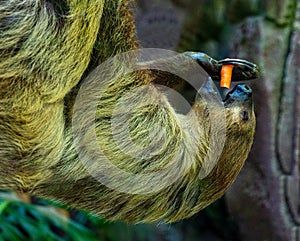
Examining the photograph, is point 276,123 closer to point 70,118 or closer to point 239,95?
point 239,95

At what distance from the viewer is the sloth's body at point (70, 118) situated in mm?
2588

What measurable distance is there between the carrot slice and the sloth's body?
0.39 feet

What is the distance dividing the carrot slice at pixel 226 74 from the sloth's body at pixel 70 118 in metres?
0.12

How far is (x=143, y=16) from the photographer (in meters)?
5.84

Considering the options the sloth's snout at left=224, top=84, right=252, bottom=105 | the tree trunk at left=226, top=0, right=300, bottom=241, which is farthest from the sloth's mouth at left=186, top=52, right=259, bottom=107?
the tree trunk at left=226, top=0, right=300, bottom=241

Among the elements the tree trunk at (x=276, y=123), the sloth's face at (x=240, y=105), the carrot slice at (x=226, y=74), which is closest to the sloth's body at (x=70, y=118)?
the sloth's face at (x=240, y=105)

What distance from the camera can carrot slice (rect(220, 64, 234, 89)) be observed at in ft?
10.6

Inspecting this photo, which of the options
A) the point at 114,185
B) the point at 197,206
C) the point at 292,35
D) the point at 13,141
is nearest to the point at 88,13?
the point at 13,141

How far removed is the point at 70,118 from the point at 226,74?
2.48 ft

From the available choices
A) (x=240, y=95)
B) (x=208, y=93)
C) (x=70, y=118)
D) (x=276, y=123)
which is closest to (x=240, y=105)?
(x=240, y=95)

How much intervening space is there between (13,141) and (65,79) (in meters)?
0.32

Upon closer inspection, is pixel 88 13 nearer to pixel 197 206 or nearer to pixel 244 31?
pixel 197 206

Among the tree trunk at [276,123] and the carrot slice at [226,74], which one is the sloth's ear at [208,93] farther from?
the tree trunk at [276,123]

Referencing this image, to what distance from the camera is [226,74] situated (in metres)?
3.26
